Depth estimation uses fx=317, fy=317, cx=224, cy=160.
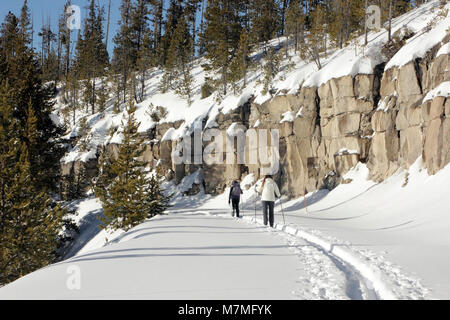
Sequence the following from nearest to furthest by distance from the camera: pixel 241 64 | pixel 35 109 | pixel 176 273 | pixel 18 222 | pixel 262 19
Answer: pixel 176 273 < pixel 18 222 < pixel 35 109 < pixel 241 64 < pixel 262 19

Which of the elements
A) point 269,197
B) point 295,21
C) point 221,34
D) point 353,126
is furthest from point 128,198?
point 295,21

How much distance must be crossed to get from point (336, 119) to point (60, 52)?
69.6 metres

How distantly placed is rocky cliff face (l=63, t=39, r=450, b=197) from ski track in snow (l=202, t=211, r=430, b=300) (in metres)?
10.7

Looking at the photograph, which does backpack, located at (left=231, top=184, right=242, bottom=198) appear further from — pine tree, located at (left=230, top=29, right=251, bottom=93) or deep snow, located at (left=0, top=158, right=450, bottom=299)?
pine tree, located at (left=230, top=29, right=251, bottom=93)

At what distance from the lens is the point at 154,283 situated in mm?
4289

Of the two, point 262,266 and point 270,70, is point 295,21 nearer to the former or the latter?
point 270,70

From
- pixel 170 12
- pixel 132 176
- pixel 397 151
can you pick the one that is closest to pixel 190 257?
pixel 132 176

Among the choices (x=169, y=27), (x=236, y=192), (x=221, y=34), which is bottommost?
(x=236, y=192)

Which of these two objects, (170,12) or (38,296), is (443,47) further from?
(170,12)

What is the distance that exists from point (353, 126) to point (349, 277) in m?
18.5

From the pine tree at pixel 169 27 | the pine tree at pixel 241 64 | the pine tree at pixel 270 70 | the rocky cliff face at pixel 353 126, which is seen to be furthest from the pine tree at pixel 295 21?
the pine tree at pixel 169 27

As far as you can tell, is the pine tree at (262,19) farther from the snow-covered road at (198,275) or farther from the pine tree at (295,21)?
the snow-covered road at (198,275)

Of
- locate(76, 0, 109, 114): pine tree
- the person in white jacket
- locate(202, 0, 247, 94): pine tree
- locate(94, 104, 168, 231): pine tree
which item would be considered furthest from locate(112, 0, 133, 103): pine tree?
the person in white jacket

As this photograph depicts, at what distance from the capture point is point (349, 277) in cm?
488
